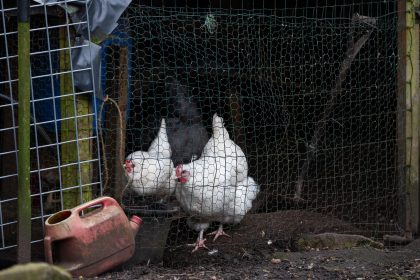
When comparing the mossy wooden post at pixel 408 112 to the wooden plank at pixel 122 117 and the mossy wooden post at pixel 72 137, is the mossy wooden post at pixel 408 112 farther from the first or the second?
the mossy wooden post at pixel 72 137

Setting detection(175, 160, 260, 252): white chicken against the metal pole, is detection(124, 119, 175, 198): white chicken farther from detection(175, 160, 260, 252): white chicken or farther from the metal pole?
the metal pole

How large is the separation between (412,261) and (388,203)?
94 cm

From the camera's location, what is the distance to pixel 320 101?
646 centimetres

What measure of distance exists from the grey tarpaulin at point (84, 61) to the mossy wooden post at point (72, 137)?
0.05 meters

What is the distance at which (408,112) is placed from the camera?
589 centimetres

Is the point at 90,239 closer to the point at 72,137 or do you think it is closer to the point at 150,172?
the point at 72,137

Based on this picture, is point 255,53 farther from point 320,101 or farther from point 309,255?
point 309,255

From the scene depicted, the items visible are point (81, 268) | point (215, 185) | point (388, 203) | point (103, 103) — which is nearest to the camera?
point (81, 268)

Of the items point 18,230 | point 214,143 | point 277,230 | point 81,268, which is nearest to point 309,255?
point 277,230

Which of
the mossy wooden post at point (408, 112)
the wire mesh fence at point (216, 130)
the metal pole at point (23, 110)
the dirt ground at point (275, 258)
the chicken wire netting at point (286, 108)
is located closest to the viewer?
the metal pole at point (23, 110)

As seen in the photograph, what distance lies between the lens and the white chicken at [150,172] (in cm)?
578

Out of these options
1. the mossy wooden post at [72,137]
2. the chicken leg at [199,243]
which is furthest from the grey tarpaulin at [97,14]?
the chicken leg at [199,243]

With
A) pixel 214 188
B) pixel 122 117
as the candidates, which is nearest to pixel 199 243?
pixel 214 188

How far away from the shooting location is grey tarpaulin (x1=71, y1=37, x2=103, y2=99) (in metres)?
4.97
